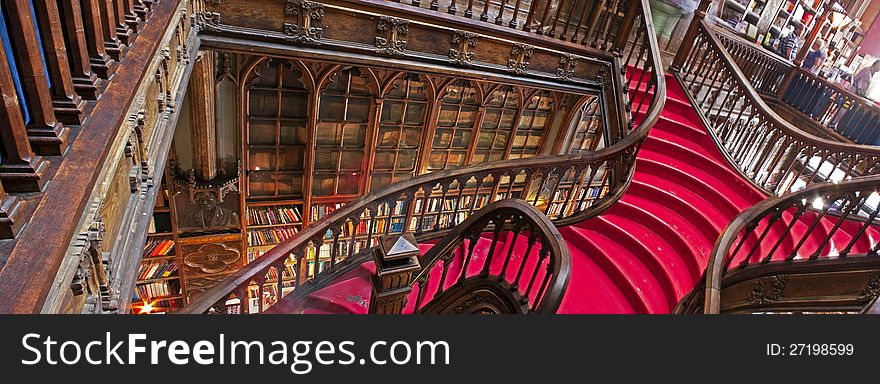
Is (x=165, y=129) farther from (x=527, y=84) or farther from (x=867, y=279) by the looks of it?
(x=867, y=279)

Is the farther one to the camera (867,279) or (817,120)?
(817,120)

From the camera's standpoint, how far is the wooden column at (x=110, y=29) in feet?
4.94

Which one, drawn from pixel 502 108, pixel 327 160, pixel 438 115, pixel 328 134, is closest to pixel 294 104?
pixel 328 134

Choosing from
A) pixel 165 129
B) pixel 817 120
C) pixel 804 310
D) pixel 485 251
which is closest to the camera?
pixel 165 129

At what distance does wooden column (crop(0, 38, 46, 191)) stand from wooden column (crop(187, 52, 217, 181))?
2.54 metres

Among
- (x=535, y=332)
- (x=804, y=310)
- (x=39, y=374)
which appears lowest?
(x=804, y=310)

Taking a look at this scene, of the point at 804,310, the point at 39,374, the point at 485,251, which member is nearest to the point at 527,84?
the point at 485,251

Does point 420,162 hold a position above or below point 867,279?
below

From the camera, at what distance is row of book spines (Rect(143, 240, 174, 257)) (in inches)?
185

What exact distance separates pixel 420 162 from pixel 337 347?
4334mm

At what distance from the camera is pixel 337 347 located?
1.09m

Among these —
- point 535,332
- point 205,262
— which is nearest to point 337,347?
point 535,332

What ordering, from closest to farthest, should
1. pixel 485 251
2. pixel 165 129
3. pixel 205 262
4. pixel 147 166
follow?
pixel 147 166 → pixel 165 129 → pixel 485 251 → pixel 205 262

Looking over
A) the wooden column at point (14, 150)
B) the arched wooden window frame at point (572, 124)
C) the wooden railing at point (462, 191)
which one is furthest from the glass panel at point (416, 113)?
the wooden column at point (14, 150)
